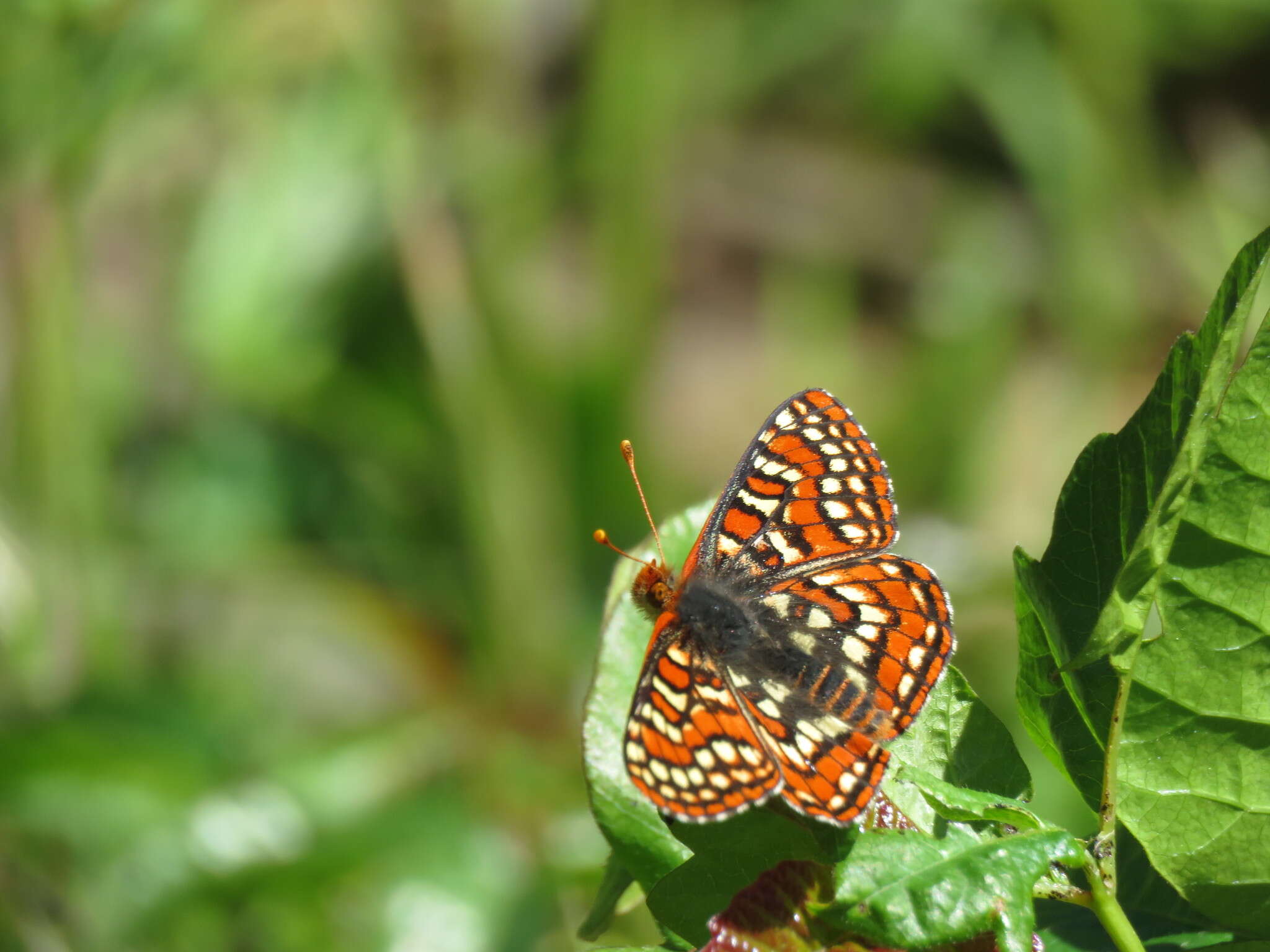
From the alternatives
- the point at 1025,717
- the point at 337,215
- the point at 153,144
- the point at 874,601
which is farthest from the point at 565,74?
the point at 1025,717

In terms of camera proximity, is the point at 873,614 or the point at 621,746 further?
the point at 873,614

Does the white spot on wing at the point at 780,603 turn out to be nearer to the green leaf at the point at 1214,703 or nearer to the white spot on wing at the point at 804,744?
the white spot on wing at the point at 804,744

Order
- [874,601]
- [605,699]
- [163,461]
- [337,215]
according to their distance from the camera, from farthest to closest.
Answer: [337,215], [163,461], [874,601], [605,699]

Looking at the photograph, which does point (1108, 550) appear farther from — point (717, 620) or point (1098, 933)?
point (717, 620)

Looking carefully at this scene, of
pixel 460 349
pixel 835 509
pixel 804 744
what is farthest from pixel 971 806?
pixel 460 349

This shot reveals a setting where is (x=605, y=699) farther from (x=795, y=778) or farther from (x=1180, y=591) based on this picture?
(x=1180, y=591)

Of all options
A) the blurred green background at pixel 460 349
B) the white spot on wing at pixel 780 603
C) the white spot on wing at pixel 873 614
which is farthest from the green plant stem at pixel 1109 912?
the blurred green background at pixel 460 349

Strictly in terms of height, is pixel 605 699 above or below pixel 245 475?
above
